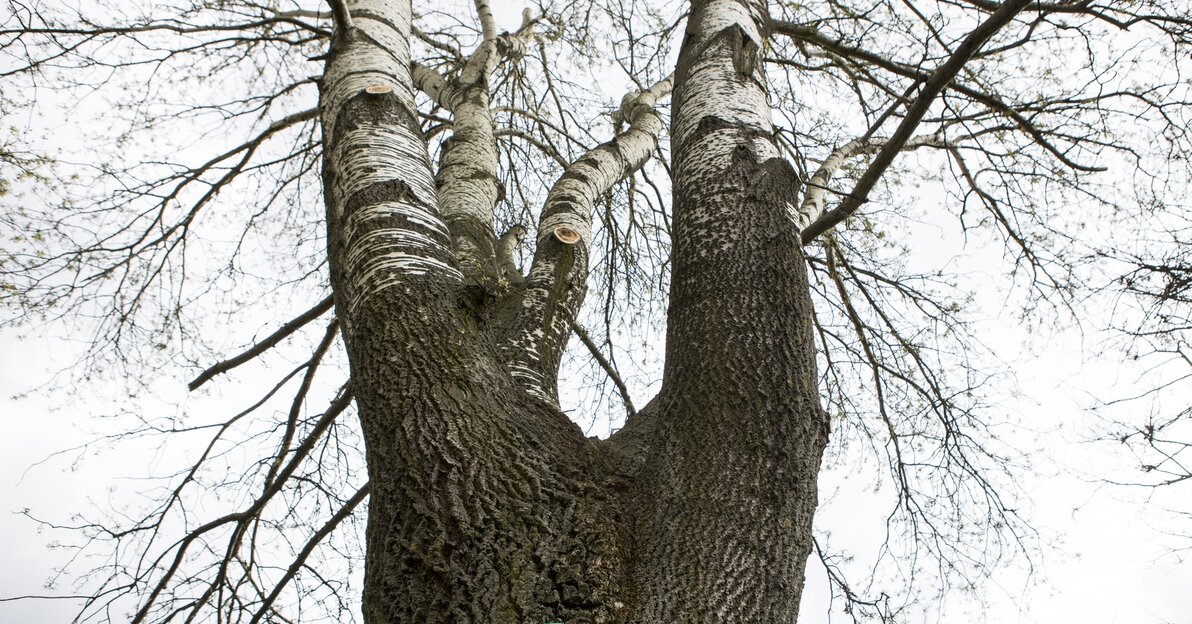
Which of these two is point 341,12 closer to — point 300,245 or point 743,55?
point 743,55

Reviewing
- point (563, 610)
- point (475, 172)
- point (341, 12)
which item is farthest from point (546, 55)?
point (563, 610)

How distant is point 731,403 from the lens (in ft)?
5.14

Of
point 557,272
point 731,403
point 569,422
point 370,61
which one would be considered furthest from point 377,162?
point 731,403

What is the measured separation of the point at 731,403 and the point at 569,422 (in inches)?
17.6

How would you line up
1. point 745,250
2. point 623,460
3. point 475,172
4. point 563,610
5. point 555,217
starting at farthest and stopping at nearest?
point 475,172, point 555,217, point 745,250, point 623,460, point 563,610

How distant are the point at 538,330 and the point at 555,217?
1.84ft

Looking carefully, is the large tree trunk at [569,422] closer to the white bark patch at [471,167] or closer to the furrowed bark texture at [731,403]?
the furrowed bark texture at [731,403]

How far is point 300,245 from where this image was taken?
15.0 ft

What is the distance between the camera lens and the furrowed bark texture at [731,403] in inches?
54.4

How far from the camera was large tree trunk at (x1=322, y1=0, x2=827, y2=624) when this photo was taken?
137 centimetres

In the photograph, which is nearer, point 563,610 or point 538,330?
point 563,610

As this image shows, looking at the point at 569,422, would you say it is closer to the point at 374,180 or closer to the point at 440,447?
the point at 440,447

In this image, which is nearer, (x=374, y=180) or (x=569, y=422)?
(x=569, y=422)

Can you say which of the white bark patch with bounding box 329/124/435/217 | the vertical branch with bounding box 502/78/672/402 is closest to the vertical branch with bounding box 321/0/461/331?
the white bark patch with bounding box 329/124/435/217
